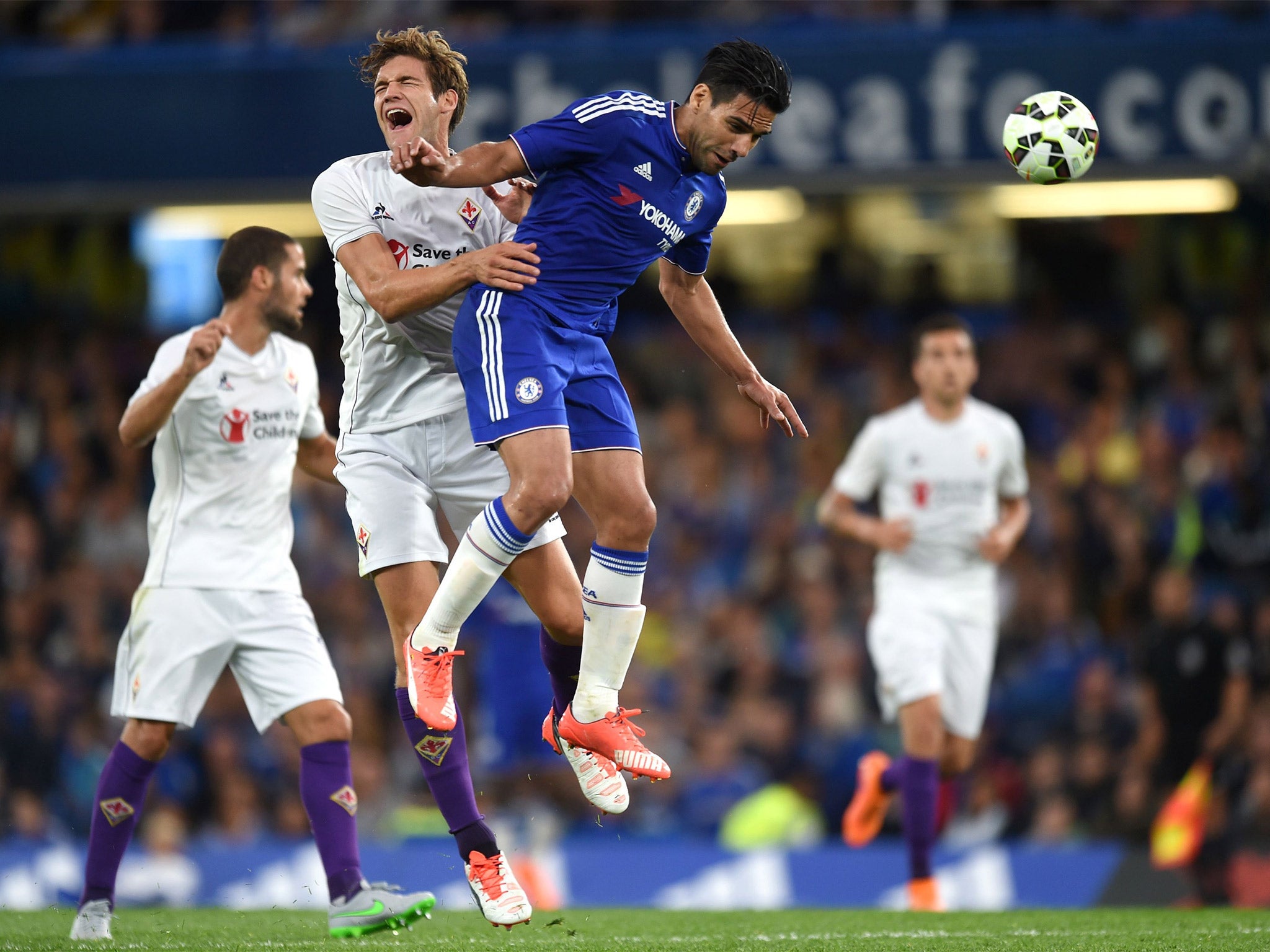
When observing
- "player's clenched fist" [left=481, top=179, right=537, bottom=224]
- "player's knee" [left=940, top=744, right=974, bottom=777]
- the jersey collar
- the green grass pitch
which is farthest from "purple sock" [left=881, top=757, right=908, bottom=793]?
the jersey collar

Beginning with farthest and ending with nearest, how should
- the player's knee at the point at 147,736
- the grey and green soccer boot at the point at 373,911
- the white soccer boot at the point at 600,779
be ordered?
the player's knee at the point at 147,736 < the grey and green soccer boot at the point at 373,911 < the white soccer boot at the point at 600,779

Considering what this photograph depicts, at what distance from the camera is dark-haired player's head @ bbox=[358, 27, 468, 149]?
5.35 meters

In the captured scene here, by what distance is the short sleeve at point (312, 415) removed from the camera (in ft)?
21.0

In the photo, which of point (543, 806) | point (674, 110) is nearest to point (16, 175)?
point (543, 806)

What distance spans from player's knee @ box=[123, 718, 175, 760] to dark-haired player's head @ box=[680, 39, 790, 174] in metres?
2.83

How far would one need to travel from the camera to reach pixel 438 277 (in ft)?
16.8

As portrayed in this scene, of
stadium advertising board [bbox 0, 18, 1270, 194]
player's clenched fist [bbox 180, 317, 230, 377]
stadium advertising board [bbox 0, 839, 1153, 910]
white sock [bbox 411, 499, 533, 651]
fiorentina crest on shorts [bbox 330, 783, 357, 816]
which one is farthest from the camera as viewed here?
stadium advertising board [bbox 0, 18, 1270, 194]

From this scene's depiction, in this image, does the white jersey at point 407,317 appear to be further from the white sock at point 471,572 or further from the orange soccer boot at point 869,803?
the orange soccer boot at point 869,803

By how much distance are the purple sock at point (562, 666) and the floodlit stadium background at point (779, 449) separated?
3911mm

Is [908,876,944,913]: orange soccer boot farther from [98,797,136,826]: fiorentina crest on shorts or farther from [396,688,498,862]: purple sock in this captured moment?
[98,797,136,826]: fiorentina crest on shorts

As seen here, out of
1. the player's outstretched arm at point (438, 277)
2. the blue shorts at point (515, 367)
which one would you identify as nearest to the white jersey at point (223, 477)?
the player's outstretched arm at point (438, 277)

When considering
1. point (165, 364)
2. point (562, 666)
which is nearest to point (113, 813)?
point (165, 364)

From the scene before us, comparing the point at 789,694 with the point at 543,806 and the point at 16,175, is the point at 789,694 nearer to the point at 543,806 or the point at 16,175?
the point at 543,806

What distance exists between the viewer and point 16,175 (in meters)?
11.8
